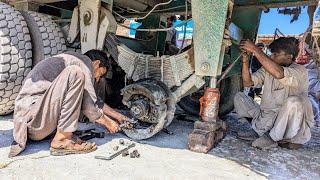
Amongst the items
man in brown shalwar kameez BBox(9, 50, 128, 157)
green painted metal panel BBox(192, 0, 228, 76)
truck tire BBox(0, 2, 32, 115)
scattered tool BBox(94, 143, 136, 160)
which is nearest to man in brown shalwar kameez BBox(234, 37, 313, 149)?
green painted metal panel BBox(192, 0, 228, 76)

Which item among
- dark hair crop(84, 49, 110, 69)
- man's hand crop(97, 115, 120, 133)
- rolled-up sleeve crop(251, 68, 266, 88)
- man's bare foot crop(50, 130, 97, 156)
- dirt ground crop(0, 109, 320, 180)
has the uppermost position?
dark hair crop(84, 49, 110, 69)

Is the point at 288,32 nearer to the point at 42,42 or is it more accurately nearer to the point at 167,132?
the point at 167,132

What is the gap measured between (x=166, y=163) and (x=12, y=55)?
154 cm

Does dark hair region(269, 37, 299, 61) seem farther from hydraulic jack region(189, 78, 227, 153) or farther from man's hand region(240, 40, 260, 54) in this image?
hydraulic jack region(189, 78, 227, 153)

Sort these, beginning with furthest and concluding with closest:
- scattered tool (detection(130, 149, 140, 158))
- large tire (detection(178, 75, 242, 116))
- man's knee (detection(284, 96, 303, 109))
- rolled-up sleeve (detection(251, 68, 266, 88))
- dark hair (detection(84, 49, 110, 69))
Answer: large tire (detection(178, 75, 242, 116)) → rolled-up sleeve (detection(251, 68, 266, 88)) → man's knee (detection(284, 96, 303, 109)) → dark hair (detection(84, 49, 110, 69)) → scattered tool (detection(130, 149, 140, 158))

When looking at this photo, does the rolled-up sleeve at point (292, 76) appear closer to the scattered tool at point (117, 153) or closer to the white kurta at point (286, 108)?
the white kurta at point (286, 108)

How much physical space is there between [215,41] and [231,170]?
0.94 metres

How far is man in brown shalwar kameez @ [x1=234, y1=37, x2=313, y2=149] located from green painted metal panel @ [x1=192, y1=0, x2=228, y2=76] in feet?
1.29

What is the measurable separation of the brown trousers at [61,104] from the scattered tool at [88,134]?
0.36m

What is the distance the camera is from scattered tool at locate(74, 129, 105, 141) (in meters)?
2.56

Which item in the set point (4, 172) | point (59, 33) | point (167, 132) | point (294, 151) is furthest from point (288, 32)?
point (4, 172)

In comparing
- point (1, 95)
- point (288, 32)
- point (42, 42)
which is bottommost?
point (1, 95)

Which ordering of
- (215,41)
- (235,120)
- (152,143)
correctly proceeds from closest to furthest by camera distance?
(215,41) < (152,143) < (235,120)

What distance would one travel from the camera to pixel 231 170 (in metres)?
2.17
